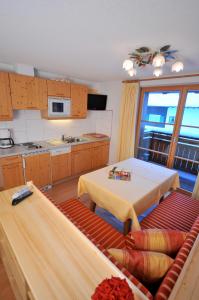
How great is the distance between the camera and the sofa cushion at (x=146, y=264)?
92cm

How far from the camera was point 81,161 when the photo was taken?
364 centimetres

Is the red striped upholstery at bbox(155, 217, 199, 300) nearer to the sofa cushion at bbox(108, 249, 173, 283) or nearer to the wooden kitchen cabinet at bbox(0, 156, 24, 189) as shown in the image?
the sofa cushion at bbox(108, 249, 173, 283)

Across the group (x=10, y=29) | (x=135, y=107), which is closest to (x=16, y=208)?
(x=10, y=29)

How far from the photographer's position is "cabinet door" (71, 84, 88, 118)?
3375 millimetres

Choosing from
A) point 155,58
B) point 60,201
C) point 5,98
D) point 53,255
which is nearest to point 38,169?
point 60,201

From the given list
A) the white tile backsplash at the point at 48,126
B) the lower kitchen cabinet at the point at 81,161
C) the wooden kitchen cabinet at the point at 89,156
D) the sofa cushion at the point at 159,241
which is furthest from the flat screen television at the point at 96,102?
the sofa cushion at the point at 159,241

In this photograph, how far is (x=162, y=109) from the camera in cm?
330

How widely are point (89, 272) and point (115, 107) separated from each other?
356 centimetres

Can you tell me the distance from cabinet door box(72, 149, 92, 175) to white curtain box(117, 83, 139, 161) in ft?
2.63

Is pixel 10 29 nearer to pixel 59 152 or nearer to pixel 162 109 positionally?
pixel 59 152

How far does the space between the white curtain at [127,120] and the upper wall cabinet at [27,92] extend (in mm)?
1748

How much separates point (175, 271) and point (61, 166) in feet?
8.82

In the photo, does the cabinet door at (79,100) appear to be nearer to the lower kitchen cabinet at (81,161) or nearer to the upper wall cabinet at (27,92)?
the upper wall cabinet at (27,92)

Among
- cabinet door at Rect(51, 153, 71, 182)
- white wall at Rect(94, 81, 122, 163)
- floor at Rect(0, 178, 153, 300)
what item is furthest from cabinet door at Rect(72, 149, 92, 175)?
white wall at Rect(94, 81, 122, 163)
